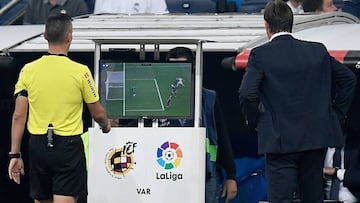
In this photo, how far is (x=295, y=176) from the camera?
6.87 meters

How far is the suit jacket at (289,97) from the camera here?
22.3 feet

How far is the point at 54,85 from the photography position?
7.49 m

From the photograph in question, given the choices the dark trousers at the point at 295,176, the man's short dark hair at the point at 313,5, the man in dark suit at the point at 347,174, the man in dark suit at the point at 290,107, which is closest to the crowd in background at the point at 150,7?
the man's short dark hair at the point at 313,5

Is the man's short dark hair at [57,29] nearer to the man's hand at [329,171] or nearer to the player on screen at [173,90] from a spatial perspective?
the player on screen at [173,90]

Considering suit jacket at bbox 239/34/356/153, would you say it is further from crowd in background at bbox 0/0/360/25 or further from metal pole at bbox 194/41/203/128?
crowd in background at bbox 0/0/360/25

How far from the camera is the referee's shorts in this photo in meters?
7.53

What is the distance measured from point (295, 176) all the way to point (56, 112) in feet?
5.97

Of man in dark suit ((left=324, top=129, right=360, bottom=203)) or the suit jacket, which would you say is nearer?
the suit jacket

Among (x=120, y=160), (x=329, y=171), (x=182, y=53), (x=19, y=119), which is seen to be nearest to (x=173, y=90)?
(x=182, y=53)

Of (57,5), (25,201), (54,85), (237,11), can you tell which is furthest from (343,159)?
(57,5)

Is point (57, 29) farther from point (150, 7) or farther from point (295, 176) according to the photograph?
point (150, 7)

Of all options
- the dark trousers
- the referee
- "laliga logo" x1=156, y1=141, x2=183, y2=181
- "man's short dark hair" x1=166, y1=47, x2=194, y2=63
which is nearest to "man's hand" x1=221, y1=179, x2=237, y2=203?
"laliga logo" x1=156, y1=141, x2=183, y2=181

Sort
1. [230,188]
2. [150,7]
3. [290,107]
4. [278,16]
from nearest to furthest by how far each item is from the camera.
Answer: [290,107]
[278,16]
[230,188]
[150,7]

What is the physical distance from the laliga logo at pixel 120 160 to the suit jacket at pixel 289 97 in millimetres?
1344
